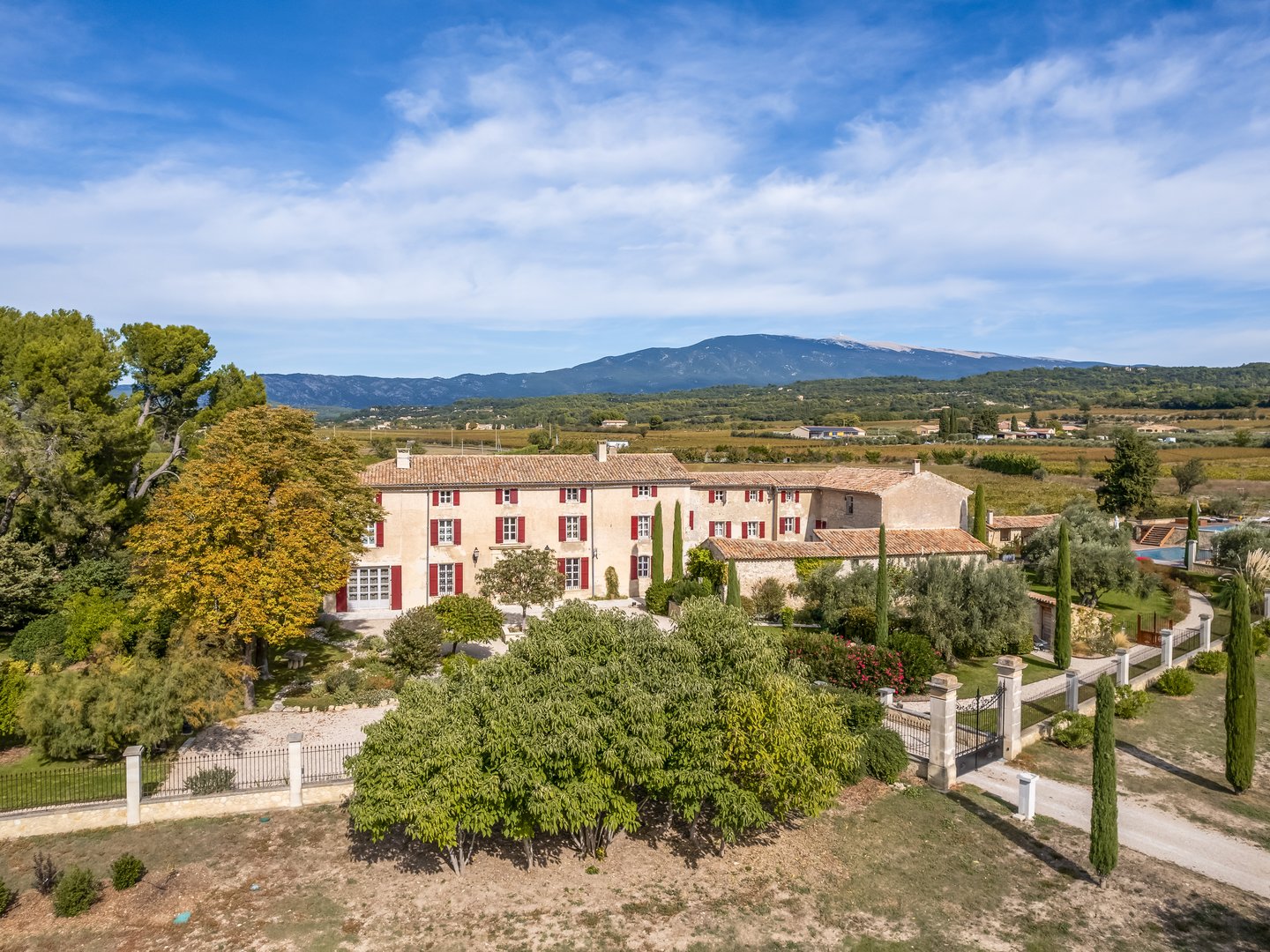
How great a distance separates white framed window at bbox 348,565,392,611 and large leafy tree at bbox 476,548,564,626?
21.8 ft

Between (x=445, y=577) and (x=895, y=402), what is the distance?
470 feet

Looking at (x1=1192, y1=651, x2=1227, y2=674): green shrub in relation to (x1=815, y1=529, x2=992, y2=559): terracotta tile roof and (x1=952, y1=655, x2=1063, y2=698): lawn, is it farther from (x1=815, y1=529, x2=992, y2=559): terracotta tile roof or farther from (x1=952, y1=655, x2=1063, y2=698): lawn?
(x1=815, y1=529, x2=992, y2=559): terracotta tile roof

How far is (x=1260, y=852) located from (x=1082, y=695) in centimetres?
722

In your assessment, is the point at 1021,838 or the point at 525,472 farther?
the point at 525,472

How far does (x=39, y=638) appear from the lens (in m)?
22.0

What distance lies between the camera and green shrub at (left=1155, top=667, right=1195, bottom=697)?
22.8 metres

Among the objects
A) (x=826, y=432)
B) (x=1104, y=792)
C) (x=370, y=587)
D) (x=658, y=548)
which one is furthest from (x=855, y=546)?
(x=826, y=432)

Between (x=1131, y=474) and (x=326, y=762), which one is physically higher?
(x=1131, y=474)

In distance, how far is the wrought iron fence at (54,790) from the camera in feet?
47.5

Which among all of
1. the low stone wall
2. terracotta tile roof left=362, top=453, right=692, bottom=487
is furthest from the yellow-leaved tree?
terracotta tile roof left=362, top=453, right=692, bottom=487

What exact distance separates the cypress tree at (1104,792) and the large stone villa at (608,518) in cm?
1900

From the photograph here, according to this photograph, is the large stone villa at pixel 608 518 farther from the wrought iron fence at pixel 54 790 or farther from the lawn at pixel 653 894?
the lawn at pixel 653 894

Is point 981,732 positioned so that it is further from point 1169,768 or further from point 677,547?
point 677,547

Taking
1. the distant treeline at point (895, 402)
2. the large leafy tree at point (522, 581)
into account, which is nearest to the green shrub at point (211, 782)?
the large leafy tree at point (522, 581)
